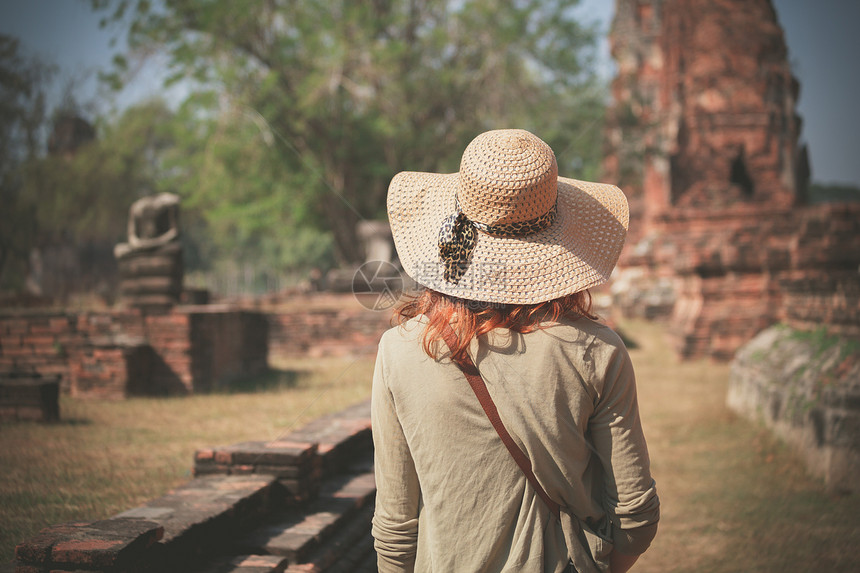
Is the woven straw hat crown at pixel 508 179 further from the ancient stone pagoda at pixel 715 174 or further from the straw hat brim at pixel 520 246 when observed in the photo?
the ancient stone pagoda at pixel 715 174

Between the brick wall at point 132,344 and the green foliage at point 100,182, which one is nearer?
the brick wall at point 132,344

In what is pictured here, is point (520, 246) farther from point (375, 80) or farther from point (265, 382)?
point (375, 80)

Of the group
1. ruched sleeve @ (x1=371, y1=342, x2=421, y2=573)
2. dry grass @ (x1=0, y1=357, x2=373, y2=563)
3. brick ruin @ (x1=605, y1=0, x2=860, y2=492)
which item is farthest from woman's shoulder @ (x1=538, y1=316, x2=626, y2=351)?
brick ruin @ (x1=605, y1=0, x2=860, y2=492)

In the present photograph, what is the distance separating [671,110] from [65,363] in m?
16.4

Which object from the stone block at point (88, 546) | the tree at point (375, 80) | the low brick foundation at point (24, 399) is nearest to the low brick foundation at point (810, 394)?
the stone block at point (88, 546)

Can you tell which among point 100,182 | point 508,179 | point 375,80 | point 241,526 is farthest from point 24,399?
point 100,182

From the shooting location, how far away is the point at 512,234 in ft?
4.57

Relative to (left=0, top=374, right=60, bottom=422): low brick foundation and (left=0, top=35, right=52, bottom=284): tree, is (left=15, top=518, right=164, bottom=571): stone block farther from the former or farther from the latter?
(left=0, top=35, right=52, bottom=284): tree

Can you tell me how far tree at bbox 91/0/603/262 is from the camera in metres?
13.4

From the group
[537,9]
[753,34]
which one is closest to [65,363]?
[537,9]

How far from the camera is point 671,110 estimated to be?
17.9m

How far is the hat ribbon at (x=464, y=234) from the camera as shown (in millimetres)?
1371

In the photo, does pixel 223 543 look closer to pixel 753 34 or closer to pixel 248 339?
pixel 248 339

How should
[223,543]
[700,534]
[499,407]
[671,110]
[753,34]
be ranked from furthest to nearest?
1. [671,110]
2. [753,34]
3. [700,534]
4. [223,543]
5. [499,407]
